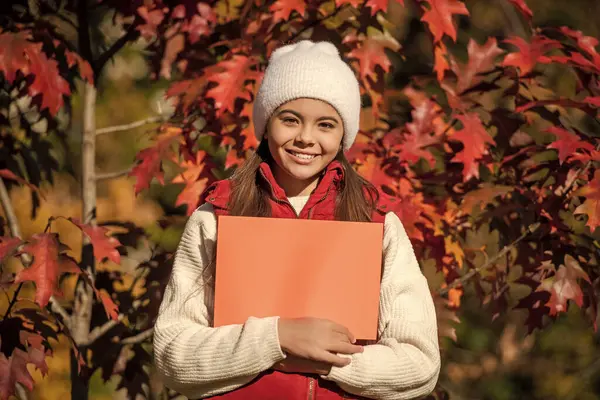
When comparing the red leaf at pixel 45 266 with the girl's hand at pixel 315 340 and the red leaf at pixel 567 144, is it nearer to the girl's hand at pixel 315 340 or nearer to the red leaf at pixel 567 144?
the girl's hand at pixel 315 340

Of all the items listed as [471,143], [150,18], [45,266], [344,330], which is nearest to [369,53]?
[471,143]

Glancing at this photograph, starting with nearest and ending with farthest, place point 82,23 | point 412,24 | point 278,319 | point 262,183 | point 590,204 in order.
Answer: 1. point 278,319
2. point 262,183
3. point 590,204
4. point 82,23
5. point 412,24

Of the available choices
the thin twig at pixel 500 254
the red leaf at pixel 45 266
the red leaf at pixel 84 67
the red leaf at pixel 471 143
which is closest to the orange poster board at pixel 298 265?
the red leaf at pixel 45 266

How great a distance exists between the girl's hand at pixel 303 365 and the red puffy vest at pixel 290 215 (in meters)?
0.02

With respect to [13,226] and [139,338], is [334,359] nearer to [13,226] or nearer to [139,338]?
[139,338]

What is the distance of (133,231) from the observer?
120 inches

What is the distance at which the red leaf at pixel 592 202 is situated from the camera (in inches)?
88.8

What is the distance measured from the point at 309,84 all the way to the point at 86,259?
147 centimetres

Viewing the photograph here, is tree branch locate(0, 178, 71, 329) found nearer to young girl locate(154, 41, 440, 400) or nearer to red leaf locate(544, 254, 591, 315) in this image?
young girl locate(154, 41, 440, 400)

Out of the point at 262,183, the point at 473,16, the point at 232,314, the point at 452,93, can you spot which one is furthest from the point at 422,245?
the point at 473,16

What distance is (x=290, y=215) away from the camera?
5.81 ft

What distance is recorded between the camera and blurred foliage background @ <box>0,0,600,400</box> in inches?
132

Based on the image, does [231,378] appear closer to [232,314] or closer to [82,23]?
[232,314]

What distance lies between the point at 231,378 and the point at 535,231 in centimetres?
142
